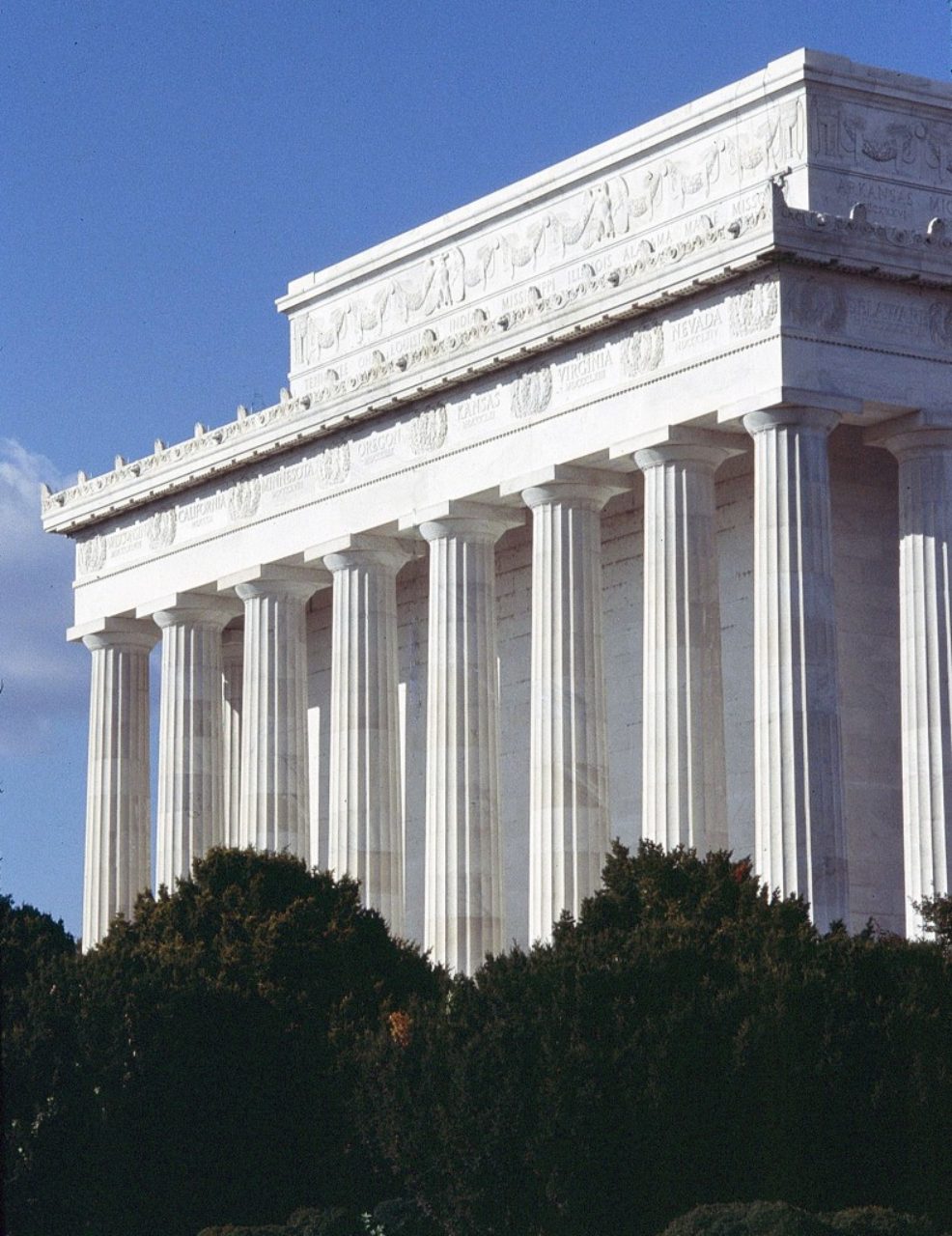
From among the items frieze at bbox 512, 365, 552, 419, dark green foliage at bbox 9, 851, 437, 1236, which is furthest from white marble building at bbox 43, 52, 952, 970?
dark green foliage at bbox 9, 851, 437, 1236

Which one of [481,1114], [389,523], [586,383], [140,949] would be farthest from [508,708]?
[481,1114]

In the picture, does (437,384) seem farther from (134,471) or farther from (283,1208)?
(283,1208)

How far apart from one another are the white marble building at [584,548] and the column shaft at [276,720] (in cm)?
11

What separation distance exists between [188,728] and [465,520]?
17.8 m

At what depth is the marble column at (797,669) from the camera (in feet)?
285

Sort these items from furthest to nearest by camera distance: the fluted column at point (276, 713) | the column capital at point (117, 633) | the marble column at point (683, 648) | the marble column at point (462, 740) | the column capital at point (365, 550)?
the column capital at point (117, 633), the fluted column at point (276, 713), the column capital at point (365, 550), the marble column at point (462, 740), the marble column at point (683, 648)

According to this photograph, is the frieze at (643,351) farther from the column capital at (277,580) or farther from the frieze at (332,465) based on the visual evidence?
the column capital at (277,580)

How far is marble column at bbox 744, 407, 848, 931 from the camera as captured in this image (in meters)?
86.8

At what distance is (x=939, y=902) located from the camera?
80250mm

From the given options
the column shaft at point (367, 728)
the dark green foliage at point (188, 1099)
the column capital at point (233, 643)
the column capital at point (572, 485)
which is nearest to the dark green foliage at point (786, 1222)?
the dark green foliage at point (188, 1099)

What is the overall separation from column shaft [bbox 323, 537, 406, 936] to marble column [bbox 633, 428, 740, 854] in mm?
14501

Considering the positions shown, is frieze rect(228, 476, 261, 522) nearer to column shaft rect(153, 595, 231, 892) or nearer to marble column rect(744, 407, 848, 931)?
column shaft rect(153, 595, 231, 892)

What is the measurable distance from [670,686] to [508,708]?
17027mm

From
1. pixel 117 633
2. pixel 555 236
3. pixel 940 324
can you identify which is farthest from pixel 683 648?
pixel 117 633
